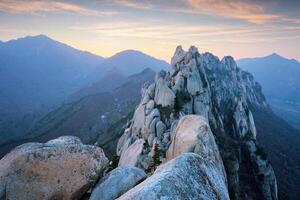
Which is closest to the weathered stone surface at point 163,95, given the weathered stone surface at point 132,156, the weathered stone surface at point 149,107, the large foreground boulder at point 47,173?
the weathered stone surface at point 149,107

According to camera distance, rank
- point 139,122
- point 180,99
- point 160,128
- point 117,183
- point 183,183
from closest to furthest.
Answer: point 183,183, point 117,183, point 160,128, point 139,122, point 180,99

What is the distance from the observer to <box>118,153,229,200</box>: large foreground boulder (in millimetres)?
12750

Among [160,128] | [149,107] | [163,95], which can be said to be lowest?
[160,128]

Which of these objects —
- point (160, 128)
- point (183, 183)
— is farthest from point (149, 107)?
point (183, 183)

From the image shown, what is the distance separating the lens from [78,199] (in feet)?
67.7

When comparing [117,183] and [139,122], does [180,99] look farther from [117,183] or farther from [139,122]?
[117,183]

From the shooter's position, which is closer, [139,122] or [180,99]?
[139,122]

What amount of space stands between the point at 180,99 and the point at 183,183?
284 feet

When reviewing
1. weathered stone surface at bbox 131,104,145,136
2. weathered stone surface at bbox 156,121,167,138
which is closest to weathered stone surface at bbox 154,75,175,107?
weathered stone surface at bbox 131,104,145,136

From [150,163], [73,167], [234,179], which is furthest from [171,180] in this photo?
[234,179]

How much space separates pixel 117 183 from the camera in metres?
20.0

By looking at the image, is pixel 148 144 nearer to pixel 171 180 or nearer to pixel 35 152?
pixel 35 152

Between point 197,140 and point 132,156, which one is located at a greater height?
point 197,140

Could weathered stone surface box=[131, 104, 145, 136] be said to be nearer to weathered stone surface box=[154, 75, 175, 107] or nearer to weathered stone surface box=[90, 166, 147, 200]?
weathered stone surface box=[154, 75, 175, 107]
